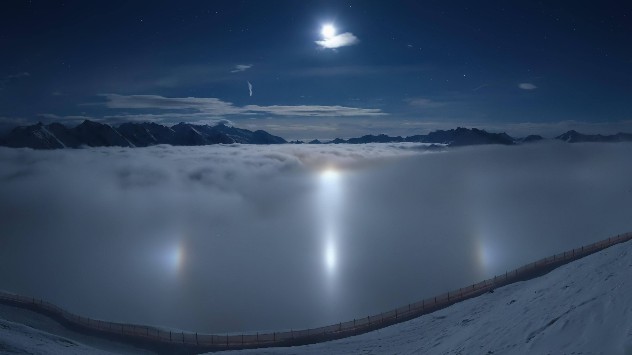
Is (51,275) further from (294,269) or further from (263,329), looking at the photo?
(263,329)

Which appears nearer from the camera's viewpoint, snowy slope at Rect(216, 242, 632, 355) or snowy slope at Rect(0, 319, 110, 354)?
snowy slope at Rect(216, 242, 632, 355)

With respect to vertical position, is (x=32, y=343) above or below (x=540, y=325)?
below

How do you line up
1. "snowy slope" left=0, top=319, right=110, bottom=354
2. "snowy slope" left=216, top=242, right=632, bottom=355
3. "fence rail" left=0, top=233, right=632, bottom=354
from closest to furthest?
1. "snowy slope" left=216, top=242, right=632, bottom=355
2. "snowy slope" left=0, top=319, right=110, bottom=354
3. "fence rail" left=0, top=233, right=632, bottom=354

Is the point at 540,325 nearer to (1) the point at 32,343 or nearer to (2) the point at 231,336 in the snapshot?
(2) the point at 231,336

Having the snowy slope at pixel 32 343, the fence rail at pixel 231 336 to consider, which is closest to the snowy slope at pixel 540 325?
the fence rail at pixel 231 336

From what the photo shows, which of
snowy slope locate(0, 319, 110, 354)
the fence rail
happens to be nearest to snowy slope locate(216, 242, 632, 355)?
the fence rail

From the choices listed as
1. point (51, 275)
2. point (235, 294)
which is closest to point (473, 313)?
Answer: point (235, 294)

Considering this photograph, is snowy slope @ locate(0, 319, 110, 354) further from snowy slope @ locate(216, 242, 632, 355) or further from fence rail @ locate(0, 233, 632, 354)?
snowy slope @ locate(216, 242, 632, 355)

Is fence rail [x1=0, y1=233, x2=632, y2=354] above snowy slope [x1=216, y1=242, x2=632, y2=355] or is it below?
below

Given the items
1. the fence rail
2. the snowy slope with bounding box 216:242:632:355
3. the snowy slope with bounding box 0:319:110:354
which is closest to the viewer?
the snowy slope with bounding box 216:242:632:355

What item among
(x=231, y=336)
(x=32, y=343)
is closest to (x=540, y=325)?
(x=231, y=336)

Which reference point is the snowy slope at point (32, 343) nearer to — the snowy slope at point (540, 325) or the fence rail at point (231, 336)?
the fence rail at point (231, 336)
